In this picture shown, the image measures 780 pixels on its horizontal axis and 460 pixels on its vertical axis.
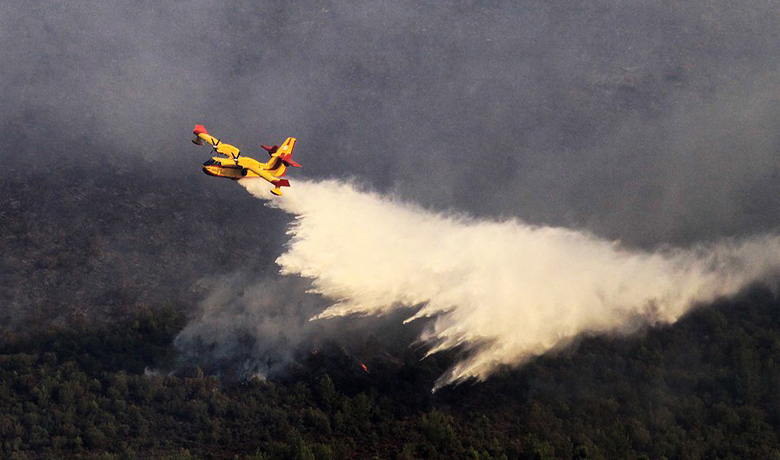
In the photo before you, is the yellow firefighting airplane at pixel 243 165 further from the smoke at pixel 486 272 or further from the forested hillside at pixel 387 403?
the forested hillside at pixel 387 403

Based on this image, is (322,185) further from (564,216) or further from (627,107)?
(627,107)

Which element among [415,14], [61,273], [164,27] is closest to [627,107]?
[415,14]

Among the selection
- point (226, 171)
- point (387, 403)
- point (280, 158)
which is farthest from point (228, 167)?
point (387, 403)

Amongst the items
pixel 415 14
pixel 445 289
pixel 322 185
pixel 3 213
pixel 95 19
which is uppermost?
pixel 95 19

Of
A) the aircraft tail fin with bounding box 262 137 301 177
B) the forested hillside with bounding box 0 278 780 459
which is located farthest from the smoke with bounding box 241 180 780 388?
the forested hillside with bounding box 0 278 780 459

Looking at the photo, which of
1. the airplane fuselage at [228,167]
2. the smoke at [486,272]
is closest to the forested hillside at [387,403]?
the smoke at [486,272]

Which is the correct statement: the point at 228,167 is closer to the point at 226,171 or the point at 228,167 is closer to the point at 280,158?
the point at 226,171
